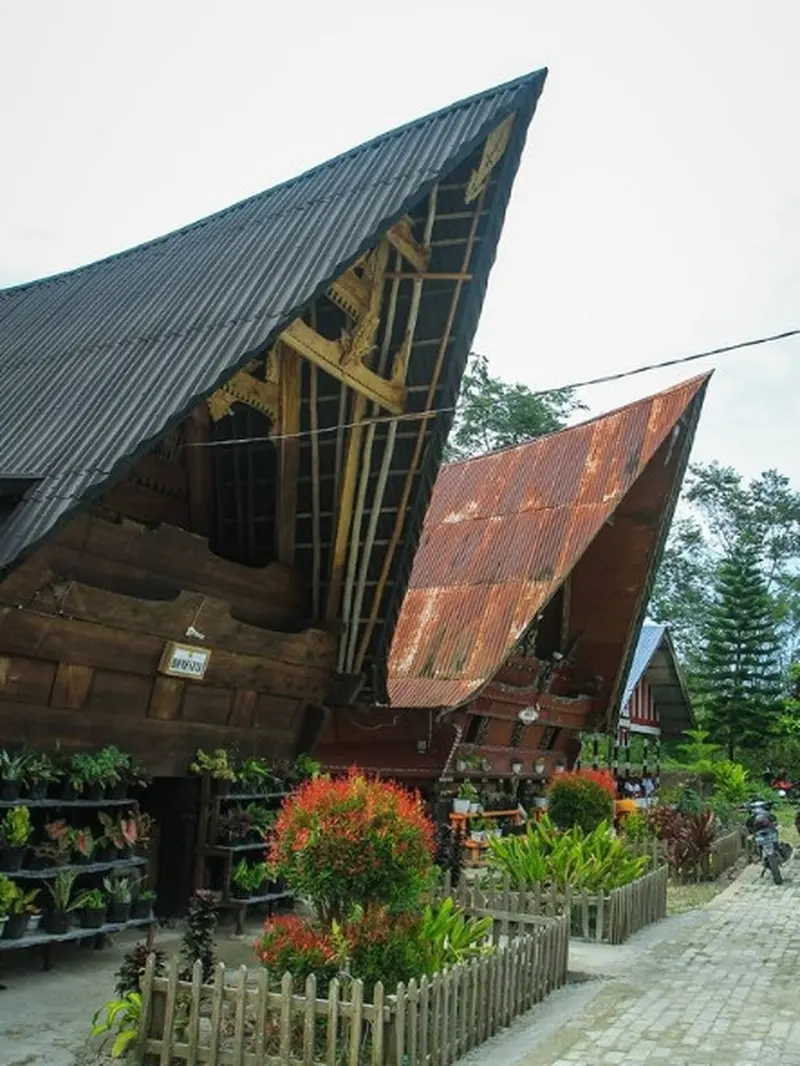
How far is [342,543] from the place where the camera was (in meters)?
12.2

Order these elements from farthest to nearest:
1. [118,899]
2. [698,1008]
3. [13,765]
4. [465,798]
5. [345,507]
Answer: [465,798] < [345,507] < [118,899] < [13,765] < [698,1008]

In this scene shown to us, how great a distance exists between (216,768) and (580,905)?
4078 mm

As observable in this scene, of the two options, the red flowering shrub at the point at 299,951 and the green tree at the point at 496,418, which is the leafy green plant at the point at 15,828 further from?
the green tree at the point at 496,418

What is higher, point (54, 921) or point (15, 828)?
point (15, 828)

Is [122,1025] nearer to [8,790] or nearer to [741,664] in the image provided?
[8,790]

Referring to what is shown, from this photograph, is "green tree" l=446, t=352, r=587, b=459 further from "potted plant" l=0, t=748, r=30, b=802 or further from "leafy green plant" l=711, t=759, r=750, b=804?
"potted plant" l=0, t=748, r=30, b=802

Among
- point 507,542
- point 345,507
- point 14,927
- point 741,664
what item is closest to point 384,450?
point 345,507

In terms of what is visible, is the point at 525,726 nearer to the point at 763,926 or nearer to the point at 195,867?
the point at 763,926

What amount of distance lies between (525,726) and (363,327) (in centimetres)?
1301

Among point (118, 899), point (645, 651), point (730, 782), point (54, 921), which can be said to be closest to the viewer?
point (54, 921)

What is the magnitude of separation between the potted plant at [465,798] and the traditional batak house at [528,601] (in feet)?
1.30

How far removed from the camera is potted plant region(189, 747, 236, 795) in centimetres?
1073

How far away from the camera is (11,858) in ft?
26.5

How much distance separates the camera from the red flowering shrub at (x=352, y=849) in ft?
20.8
